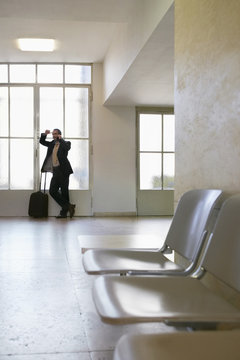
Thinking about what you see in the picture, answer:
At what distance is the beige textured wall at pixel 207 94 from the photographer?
80.4 inches

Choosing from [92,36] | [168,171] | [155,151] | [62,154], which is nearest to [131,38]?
[92,36]

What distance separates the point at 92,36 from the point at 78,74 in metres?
1.80

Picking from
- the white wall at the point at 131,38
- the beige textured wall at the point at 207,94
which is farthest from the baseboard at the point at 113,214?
the beige textured wall at the point at 207,94

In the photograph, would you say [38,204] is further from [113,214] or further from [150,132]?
[150,132]

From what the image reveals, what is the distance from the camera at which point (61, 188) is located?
8.67 m

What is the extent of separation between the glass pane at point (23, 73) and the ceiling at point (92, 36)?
0.22m

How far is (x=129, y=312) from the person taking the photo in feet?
4.35

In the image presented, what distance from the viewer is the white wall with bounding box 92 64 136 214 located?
9.05 m

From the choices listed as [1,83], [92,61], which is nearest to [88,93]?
[92,61]

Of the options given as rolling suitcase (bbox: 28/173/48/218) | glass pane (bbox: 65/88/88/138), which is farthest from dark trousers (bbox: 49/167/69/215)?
glass pane (bbox: 65/88/88/138)

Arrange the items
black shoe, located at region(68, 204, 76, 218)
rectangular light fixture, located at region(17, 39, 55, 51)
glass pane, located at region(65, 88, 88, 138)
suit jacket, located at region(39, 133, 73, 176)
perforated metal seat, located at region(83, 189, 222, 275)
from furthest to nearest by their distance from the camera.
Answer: glass pane, located at region(65, 88, 88, 138) → black shoe, located at region(68, 204, 76, 218) → suit jacket, located at region(39, 133, 73, 176) → rectangular light fixture, located at region(17, 39, 55, 51) → perforated metal seat, located at region(83, 189, 222, 275)

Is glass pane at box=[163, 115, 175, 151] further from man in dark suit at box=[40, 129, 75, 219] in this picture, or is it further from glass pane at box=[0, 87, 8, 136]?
glass pane at box=[0, 87, 8, 136]

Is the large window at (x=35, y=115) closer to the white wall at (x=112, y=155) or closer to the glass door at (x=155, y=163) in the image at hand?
the white wall at (x=112, y=155)

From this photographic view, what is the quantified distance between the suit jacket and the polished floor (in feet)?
10.6
